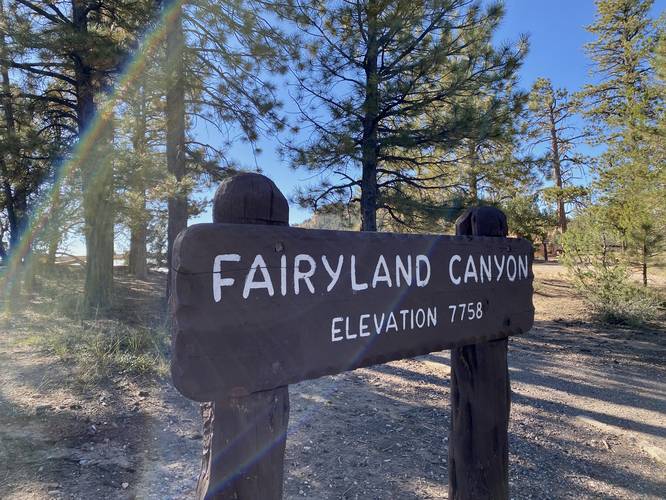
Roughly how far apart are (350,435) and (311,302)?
283cm

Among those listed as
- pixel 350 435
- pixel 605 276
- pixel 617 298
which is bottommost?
pixel 350 435

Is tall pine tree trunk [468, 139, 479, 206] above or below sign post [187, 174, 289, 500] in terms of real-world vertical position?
above

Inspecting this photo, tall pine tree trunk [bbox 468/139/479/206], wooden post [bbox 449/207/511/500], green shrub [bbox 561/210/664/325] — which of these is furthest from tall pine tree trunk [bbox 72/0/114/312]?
green shrub [bbox 561/210/664/325]

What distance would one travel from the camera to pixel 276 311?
1028 millimetres

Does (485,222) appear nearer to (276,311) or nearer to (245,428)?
(276,311)

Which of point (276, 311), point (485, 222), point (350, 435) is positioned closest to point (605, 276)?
point (350, 435)

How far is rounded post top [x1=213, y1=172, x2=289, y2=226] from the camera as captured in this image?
1054 mm

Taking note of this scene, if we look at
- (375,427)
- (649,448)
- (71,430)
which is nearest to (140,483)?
(71,430)

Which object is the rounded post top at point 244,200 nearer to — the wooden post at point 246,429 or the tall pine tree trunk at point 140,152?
the wooden post at point 246,429

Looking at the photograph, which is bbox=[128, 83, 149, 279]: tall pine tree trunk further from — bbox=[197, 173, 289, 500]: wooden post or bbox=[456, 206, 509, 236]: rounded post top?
bbox=[197, 173, 289, 500]: wooden post

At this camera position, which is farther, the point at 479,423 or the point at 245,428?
the point at 479,423

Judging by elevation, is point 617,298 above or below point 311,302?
below

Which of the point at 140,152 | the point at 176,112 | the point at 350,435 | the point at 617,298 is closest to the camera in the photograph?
the point at 350,435

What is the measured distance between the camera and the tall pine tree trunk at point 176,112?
7738 millimetres
